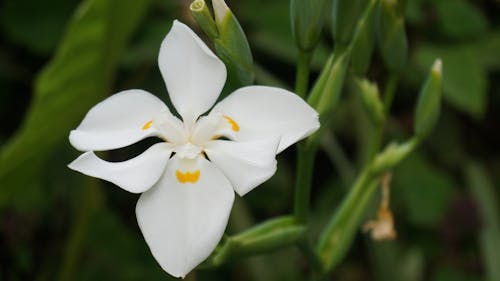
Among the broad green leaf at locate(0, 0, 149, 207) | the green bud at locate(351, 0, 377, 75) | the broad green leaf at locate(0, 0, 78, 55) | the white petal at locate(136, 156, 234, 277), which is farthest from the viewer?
the broad green leaf at locate(0, 0, 78, 55)

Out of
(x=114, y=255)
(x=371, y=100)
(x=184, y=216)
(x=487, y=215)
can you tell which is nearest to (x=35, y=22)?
(x=114, y=255)

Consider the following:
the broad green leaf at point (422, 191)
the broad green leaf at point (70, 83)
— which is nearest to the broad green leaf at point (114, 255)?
the broad green leaf at point (70, 83)

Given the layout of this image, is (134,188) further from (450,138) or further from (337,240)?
(450,138)

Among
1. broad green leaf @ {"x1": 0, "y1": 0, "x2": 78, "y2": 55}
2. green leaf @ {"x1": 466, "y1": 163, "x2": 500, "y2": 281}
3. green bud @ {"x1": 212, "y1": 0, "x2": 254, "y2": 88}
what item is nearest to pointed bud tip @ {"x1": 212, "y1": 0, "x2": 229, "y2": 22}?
green bud @ {"x1": 212, "y1": 0, "x2": 254, "y2": 88}

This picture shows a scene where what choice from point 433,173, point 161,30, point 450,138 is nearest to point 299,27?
point 161,30

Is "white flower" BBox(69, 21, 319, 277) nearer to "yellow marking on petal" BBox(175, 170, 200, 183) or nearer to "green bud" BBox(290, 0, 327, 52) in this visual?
"yellow marking on petal" BBox(175, 170, 200, 183)
